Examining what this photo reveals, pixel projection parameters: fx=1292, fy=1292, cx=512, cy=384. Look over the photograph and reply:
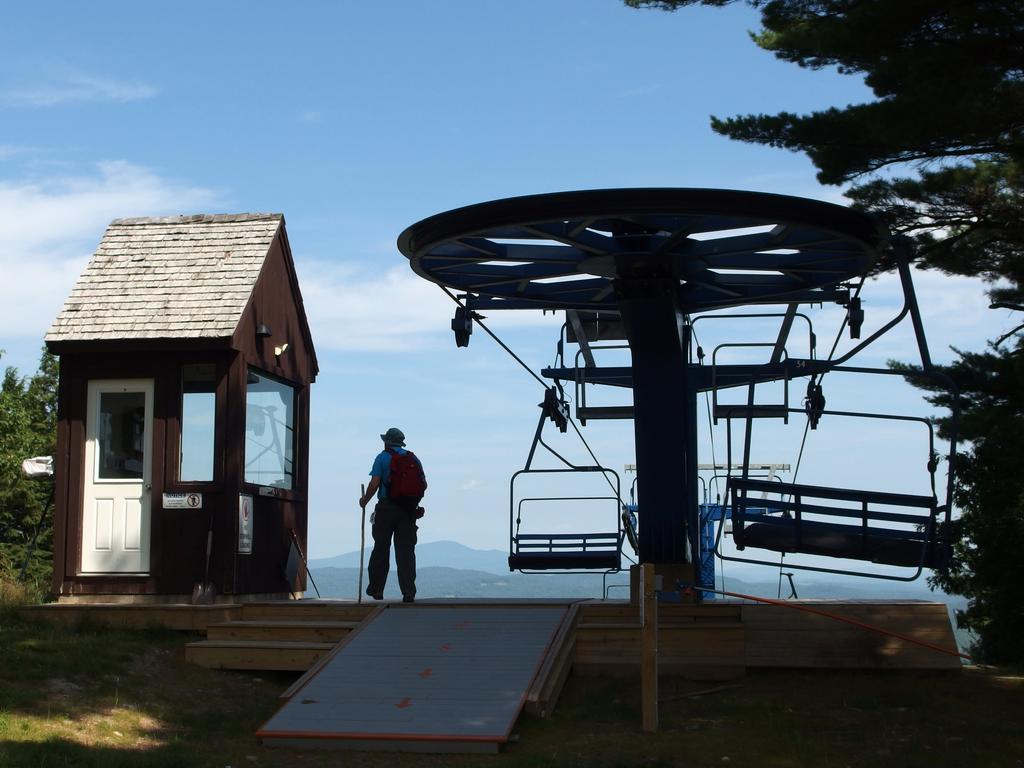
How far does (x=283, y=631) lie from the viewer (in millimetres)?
11914

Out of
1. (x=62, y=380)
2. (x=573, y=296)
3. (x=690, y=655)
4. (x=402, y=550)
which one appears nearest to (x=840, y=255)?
(x=573, y=296)

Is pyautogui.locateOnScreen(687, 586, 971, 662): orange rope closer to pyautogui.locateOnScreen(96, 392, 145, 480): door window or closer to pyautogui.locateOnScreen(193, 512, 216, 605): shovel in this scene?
pyautogui.locateOnScreen(193, 512, 216, 605): shovel

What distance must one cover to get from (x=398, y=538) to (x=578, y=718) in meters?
3.59

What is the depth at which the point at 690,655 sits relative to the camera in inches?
440

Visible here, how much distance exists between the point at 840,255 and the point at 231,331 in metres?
6.36

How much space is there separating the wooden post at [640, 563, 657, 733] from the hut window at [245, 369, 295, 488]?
6.24 metres

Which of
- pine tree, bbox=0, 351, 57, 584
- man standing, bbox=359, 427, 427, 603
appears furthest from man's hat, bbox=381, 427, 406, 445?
pine tree, bbox=0, 351, 57, 584

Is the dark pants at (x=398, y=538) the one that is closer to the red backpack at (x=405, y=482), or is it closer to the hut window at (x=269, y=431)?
the red backpack at (x=405, y=482)

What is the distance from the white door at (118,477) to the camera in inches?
549

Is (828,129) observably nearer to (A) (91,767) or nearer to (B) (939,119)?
(B) (939,119)

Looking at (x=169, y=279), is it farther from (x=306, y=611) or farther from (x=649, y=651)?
(x=649, y=651)

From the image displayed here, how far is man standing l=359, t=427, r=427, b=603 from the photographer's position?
1277 cm

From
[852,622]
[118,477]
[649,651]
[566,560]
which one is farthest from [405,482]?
[852,622]

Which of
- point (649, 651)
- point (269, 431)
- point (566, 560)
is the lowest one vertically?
point (649, 651)
